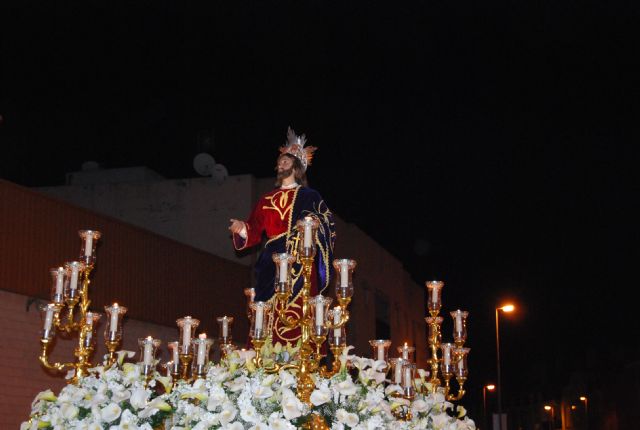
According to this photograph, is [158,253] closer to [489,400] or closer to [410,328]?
[410,328]

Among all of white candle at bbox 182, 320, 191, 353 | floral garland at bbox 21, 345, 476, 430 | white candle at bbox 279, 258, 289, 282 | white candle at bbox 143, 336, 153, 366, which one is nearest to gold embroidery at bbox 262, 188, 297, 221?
white candle at bbox 182, 320, 191, 353

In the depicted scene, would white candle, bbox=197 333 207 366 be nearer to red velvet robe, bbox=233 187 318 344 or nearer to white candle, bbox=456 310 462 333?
red velvet robe, bbox=233 187 318 344

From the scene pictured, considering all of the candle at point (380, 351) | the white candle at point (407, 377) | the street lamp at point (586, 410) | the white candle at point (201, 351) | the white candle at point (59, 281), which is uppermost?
the street lamp at point (586, 410)

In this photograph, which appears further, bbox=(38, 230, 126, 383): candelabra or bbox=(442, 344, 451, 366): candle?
bbox=(442, 344, 451, 366): candle

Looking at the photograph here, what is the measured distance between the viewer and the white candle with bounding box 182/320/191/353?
283 inches

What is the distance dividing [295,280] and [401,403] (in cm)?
288

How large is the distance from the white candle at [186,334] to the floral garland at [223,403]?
3.68 feet

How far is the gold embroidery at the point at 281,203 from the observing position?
961 cm

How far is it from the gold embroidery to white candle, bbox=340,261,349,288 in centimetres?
323

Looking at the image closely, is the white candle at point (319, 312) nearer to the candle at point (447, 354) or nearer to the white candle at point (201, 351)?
the white candle at point (201, 351)

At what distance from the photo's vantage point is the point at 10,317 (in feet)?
53.2

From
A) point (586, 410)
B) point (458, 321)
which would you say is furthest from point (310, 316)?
point (586, 410)

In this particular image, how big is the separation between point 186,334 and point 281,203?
2827mm

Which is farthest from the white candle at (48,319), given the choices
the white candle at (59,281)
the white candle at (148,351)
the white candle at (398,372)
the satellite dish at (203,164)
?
the satellite dish at (203,164)
